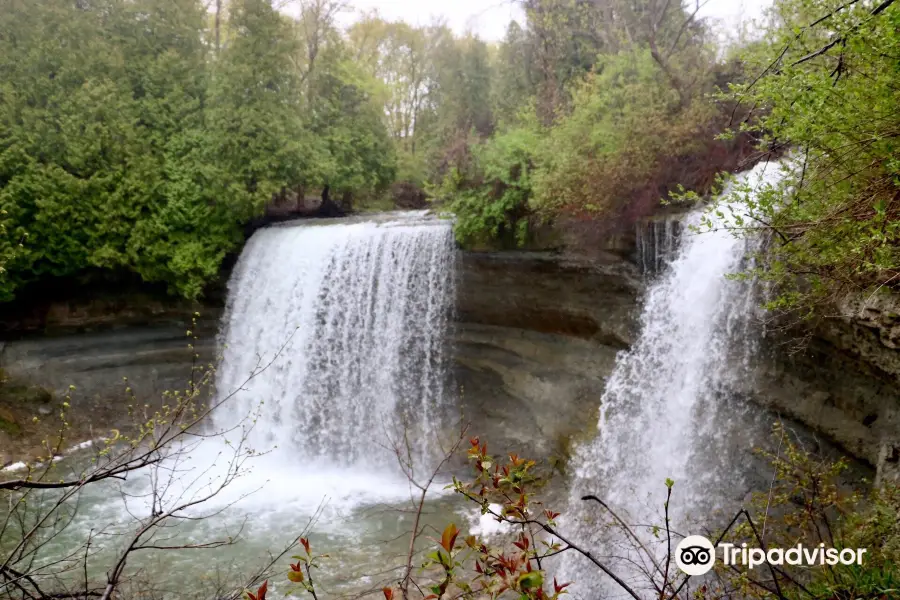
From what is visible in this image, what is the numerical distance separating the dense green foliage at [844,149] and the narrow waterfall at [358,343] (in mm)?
6614

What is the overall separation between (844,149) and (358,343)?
863 cm

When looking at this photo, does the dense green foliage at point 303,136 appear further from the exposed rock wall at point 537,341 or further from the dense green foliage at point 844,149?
the exposed rock wall at point 537,341

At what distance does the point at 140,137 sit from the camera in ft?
40.7

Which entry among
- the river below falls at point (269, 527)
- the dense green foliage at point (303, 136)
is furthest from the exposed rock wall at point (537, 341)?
the river below falls at point (269, 527)

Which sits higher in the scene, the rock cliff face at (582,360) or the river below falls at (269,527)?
the rock cliff face at (582,360)

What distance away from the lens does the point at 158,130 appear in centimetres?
1273

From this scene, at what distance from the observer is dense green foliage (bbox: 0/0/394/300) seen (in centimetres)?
1151

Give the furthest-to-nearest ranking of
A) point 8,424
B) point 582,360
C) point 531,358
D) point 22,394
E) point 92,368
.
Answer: point 92,368, point 22,394, point 8,424, point 531,358, point 582,360

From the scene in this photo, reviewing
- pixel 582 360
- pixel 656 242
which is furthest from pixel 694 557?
pixel 582 360

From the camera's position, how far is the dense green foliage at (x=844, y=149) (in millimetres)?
3762

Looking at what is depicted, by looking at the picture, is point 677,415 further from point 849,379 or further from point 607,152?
point 607,152

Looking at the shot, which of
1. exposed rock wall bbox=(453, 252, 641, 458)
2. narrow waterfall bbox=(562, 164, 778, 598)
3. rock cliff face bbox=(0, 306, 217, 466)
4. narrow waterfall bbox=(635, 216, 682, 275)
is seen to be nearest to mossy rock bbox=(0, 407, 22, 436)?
rock cliff face bbox=(0, 306, 217, 466)

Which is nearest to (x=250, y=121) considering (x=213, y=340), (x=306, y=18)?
(x=213, y=340)

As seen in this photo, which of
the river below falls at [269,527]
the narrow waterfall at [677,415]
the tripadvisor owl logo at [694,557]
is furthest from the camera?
the river below falls at [269,527]
